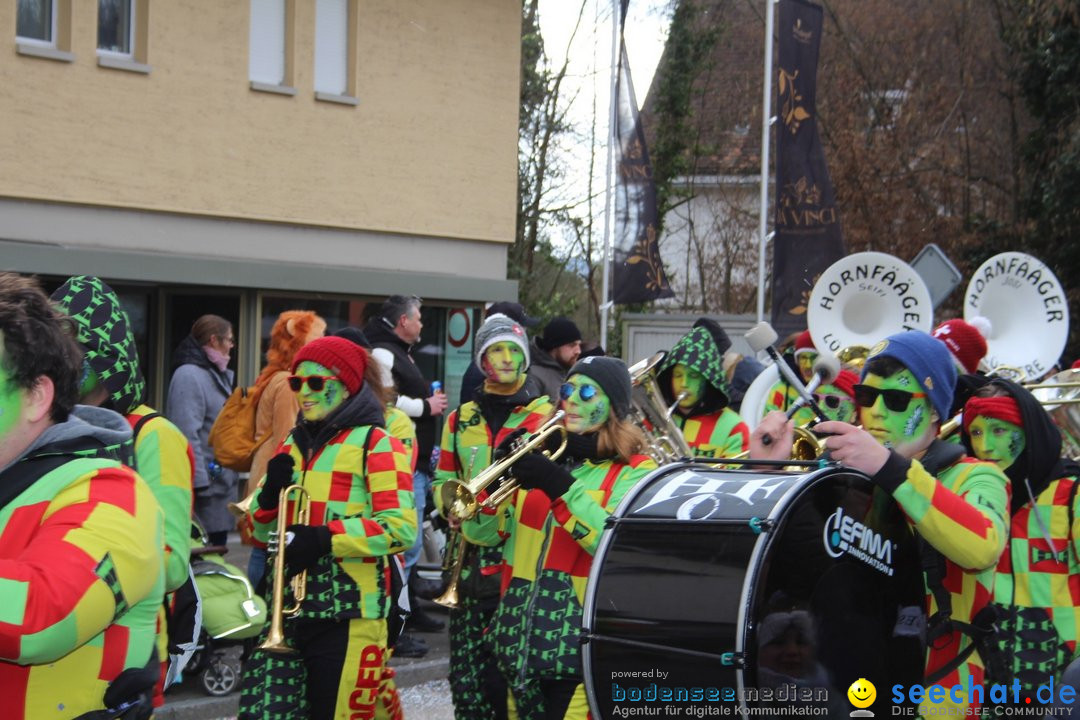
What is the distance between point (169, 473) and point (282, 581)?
901 millimetres

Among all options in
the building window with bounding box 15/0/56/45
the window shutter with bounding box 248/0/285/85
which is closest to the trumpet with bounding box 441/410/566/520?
the building window with bounding box 15/0/56/45

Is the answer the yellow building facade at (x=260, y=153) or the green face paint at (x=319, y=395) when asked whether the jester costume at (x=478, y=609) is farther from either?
the yellow building facade at (x=260, y=153)

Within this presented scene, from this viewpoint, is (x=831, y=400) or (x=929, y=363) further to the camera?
(x=831, y=400)

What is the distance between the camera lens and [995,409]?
4.11m

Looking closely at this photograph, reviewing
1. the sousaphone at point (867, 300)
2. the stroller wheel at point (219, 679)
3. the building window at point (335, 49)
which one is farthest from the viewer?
the building window at point (335, 49)

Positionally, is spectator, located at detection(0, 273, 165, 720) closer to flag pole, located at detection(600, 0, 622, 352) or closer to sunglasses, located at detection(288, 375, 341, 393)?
sunglasses, located at detection(288, 375, 341, 393)

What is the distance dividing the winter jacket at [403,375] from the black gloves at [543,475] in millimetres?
3490

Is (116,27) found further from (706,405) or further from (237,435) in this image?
(706,405)

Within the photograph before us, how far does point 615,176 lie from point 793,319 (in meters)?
2.55

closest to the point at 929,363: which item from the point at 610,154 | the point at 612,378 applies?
the point at 612,378

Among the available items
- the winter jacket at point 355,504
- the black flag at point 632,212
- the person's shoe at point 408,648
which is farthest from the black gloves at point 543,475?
the black flag at point 632,212

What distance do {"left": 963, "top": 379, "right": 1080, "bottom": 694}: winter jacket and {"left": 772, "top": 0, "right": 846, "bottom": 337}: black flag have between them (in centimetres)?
961

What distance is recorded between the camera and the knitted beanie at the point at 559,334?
802 cm

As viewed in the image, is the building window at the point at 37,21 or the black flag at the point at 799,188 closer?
the building window at the point at 37,21
